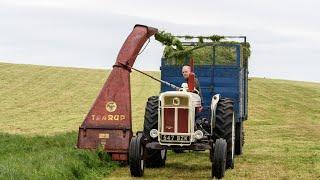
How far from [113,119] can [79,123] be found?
584 inches

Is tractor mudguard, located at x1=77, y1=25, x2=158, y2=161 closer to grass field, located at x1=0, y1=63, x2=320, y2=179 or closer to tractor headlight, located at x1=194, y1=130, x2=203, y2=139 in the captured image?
grass field, located at x1=0, y1=63, x2=320, y2=179

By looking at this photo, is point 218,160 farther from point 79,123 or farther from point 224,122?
point 79,123

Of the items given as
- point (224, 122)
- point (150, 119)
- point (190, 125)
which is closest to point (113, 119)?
point (150, 119)

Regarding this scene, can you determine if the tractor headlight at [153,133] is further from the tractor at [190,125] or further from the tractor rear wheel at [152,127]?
the tractor rear wheel at [152,127]

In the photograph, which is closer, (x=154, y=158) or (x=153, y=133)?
(x=153, y=133)

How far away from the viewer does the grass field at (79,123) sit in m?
12.2

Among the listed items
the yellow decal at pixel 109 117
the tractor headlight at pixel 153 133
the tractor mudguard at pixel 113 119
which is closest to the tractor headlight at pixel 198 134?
the tractor headlight at pixel 153 133

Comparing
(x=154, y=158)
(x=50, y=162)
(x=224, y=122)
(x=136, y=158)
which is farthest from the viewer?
(x=154, y=158)

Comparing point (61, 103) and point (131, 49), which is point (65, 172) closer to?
point (131, 49)

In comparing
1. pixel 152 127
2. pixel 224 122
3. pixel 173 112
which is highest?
pixel 173 112

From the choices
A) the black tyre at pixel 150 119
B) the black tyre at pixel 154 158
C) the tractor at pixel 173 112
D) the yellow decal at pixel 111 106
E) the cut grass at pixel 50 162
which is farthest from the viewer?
the yellow decal at pixel 111 106

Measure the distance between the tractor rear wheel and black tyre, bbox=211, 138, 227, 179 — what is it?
145 cm

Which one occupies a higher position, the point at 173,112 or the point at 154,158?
the point at 173,112

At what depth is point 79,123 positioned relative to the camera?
28406 mm
